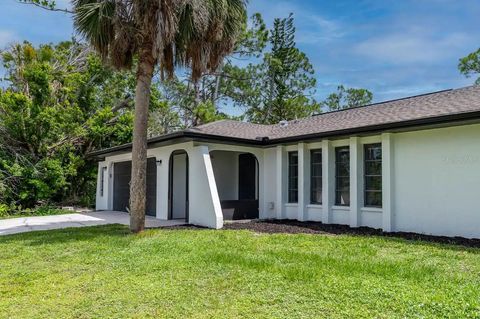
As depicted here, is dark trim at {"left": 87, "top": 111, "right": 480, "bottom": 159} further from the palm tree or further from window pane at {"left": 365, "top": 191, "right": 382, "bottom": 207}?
the palm tree

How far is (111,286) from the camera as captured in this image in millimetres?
5523

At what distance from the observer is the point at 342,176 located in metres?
12.5

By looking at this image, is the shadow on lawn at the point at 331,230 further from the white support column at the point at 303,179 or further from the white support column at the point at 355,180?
the white support column at the point at 303,179

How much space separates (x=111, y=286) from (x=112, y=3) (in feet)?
24.8

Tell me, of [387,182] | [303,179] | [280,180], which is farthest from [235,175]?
[387,182]

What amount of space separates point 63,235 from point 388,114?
10439 mm

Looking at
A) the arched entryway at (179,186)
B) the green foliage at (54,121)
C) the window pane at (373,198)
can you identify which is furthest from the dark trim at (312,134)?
the green foliage at (54,121)

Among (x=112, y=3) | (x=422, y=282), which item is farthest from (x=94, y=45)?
(x=422, y=282)

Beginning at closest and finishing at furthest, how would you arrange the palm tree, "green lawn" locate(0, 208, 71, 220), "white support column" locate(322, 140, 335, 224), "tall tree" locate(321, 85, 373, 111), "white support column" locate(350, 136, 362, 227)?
the palm tree
"white support column" locate(350, 136, 362, 227)
"white support column" locate(322, 140, 335, 224)
"green lawn" locate(0, 208, 71, 220)
"tall tree" locate(321, 85, 373, 111)

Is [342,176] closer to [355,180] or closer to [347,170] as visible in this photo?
[347,170]

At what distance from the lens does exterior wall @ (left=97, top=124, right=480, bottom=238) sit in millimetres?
9398

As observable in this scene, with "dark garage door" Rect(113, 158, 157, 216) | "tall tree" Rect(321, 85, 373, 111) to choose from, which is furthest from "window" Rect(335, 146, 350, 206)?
"tall tree" Rect(321, 85, 373, 111)

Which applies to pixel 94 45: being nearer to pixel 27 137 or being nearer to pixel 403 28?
pixel 27 137

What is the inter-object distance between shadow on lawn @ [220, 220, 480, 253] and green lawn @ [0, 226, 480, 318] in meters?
0.86
